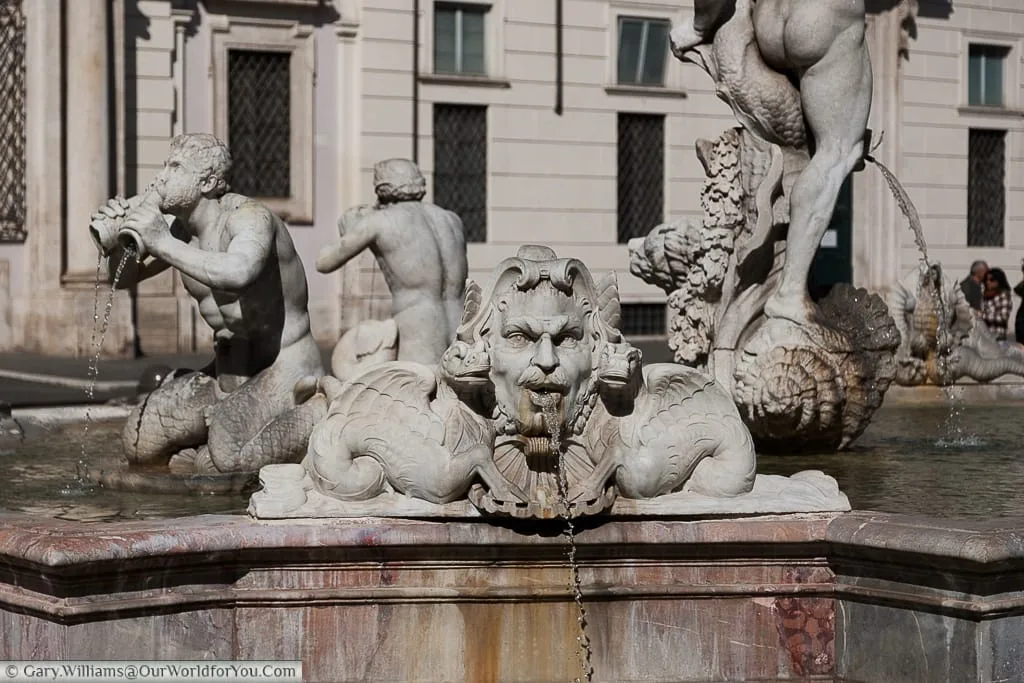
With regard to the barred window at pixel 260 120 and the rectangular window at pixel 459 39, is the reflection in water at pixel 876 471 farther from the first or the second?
the rectangular window at pixel 459 39

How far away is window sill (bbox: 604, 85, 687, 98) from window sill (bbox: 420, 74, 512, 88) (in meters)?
1.40

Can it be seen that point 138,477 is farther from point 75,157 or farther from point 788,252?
point 75,157

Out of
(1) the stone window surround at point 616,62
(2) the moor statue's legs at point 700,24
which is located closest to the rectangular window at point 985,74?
(1) the stone window surround at point 616,62

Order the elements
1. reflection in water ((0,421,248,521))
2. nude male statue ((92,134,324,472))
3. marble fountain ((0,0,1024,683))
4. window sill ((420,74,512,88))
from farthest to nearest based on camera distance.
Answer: window sill ((420,74,512,88))
nude male statue ((92,134,324,472))
reflection in water ((0,421,248,521))
marble fountain ((0,0,1024,683))

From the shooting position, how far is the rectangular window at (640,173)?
23.3 meters

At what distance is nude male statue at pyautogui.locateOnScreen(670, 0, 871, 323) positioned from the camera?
23.4ft

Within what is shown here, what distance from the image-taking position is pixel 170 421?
21.5ft

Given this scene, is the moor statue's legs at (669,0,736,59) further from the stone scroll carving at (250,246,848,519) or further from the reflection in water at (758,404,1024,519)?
the stone scroll carving at (250,246,848,519)

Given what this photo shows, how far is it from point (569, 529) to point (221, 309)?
216 cm

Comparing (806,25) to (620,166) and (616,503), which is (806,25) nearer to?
(616,503)

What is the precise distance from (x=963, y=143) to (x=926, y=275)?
16.6m

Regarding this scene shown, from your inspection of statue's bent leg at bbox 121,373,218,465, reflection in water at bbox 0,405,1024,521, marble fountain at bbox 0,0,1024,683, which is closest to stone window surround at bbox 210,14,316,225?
reflection in water at bbox 0,405,1024,521

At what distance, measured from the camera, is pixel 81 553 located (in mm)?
4406

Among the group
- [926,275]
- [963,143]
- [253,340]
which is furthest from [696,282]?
[963,143]
